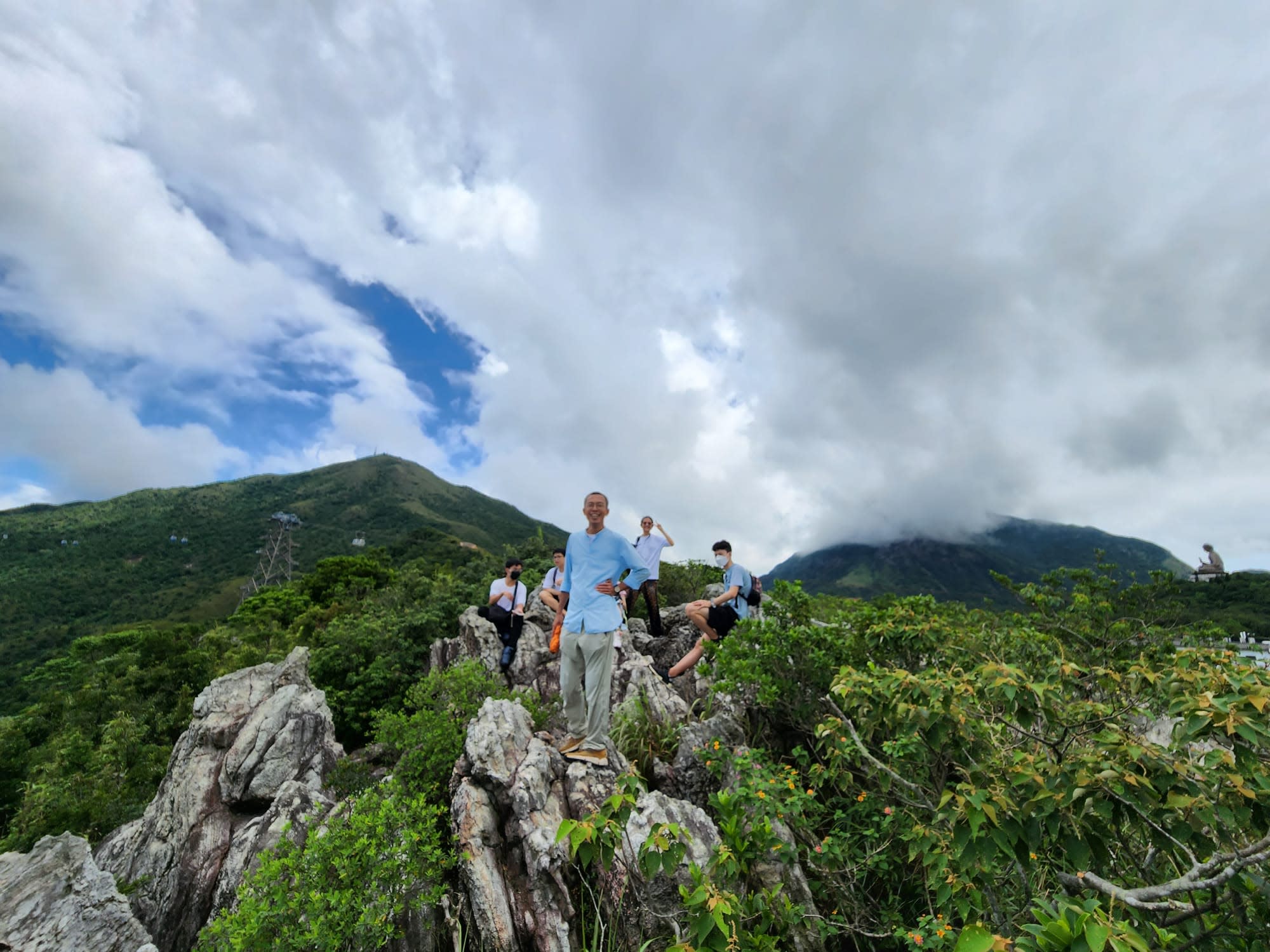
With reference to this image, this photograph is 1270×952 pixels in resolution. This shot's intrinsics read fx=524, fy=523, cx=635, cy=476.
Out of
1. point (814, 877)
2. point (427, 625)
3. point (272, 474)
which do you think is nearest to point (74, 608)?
point (272, 474)

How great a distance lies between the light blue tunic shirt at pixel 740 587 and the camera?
342 inches

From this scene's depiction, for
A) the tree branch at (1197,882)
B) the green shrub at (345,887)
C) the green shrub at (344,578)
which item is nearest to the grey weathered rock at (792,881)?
the tree branch at (1197,882)

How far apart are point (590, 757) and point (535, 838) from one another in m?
1.14

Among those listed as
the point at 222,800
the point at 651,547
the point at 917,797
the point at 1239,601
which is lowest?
the point at 917,797

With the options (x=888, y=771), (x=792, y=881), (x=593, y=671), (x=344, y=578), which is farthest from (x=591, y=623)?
(x=344, y=578)

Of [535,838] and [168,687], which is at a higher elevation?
[168,687]

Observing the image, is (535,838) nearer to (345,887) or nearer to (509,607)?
(345,887)

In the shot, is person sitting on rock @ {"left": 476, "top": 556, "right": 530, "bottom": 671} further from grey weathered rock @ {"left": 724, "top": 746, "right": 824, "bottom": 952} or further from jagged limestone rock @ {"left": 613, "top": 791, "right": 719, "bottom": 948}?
grey weathered rock @ {"left": 724, "top": 746, "right": 824, "bottom": 952}

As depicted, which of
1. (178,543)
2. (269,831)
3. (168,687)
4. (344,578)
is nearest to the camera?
(269,831)

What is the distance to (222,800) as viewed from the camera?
23.6ft

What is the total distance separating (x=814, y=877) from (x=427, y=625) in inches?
402

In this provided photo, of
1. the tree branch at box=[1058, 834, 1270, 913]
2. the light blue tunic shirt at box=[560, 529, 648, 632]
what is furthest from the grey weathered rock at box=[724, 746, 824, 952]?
the tree branch at box=[1058, 834, 1270, 913]

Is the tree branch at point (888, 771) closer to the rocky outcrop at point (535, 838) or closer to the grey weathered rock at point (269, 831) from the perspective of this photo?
the rocky outcrop at point (535, 838)

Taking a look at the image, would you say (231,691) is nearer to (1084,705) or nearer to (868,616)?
(868,616)
